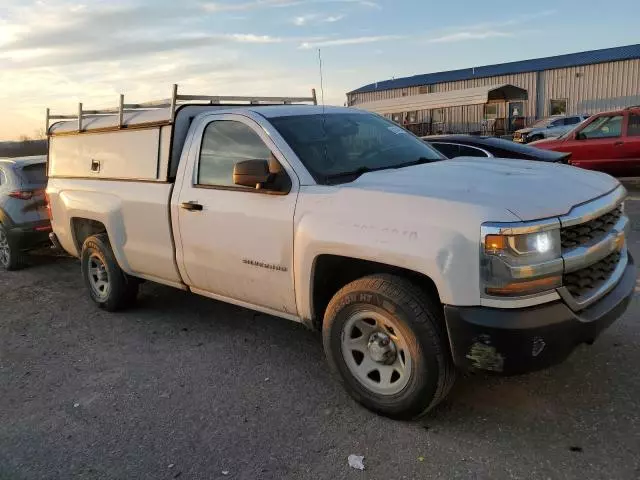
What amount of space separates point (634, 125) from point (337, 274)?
10823mm

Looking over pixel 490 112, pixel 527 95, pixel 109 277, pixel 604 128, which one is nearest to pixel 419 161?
pixel 109 277

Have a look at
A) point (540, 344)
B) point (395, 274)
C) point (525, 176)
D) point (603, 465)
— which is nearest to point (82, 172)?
point (395, 274)

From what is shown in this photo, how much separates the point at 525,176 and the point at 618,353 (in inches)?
61.9

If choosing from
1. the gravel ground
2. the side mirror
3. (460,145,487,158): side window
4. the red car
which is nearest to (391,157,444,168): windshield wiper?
the side mirror

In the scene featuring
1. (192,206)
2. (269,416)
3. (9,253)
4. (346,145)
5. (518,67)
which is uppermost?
(518,67)

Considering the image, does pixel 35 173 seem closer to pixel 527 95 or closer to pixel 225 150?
pixel 225 150

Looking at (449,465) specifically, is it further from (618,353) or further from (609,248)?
(618,353)

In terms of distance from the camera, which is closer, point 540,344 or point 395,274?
point 540,344

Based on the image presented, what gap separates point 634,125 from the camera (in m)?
12.0

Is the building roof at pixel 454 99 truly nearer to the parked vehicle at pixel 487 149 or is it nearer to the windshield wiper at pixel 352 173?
the parked vehicle at pixel 487 149

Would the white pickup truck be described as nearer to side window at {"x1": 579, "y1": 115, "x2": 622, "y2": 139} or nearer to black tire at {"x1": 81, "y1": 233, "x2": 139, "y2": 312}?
black tire at {"x1": 81, "y1": 233, "x2": 139, "y2": 312}

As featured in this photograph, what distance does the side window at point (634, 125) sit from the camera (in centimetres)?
1199

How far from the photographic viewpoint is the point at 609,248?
3.34 meters

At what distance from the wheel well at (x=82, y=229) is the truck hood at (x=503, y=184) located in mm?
3364
